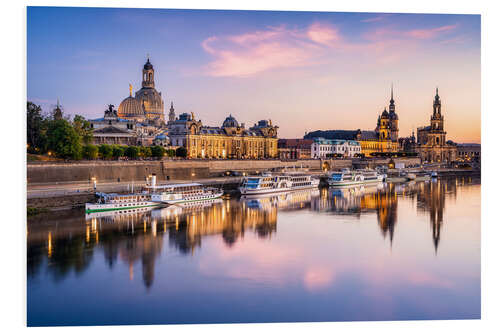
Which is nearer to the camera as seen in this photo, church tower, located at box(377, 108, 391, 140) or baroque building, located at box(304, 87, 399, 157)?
baroque building, located at box(304, 87, 399, 157)

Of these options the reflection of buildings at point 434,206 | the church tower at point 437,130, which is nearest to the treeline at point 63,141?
the reflection of buildings at point 434,206

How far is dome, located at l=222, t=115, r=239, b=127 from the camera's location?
201ft

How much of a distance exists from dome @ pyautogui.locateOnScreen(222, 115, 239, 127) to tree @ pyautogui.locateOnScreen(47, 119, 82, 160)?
102 ft

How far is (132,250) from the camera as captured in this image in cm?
1534

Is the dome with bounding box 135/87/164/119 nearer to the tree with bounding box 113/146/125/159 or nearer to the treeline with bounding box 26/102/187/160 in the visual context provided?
the treeline with bounding box 26/102/187/160

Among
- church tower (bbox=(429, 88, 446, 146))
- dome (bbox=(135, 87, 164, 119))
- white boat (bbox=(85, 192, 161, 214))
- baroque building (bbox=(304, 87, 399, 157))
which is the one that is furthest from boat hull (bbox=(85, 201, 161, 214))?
church tower (bbox=(429, 88, 446, 146))

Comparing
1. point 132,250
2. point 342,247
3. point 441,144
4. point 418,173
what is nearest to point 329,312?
point 342,247

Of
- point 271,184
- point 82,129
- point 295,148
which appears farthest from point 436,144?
point 82,129

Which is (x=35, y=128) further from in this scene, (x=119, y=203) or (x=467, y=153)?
(x=467, y=153)

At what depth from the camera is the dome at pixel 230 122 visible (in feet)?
201

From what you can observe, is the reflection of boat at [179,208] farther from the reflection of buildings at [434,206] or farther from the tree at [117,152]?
the tree at [117,152]
